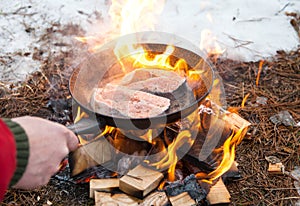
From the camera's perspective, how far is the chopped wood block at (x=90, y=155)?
2.60 m

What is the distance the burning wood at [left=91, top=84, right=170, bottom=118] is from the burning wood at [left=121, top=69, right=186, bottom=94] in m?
0.09

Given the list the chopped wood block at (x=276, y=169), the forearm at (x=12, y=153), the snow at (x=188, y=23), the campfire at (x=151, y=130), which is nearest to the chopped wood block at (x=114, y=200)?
the campfire at (x=151, y=130)

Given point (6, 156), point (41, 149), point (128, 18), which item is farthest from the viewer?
point (128, 18)

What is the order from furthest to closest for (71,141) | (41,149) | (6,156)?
1. (71,141)
2. (41,149)
3. (6,156)

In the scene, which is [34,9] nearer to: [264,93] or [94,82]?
[94,82]

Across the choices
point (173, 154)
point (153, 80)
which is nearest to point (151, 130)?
point (173, 154)

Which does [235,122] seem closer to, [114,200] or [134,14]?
[114,200]

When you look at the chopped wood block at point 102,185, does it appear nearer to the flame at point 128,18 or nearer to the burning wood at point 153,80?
the burning wood at point 153,80

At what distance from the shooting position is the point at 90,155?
262 cm

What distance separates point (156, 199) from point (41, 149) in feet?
3.90

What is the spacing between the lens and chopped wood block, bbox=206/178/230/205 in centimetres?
244

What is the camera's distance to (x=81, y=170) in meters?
2.60

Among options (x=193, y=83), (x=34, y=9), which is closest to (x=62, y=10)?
(x=34, y=9)

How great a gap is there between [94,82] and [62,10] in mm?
2045
